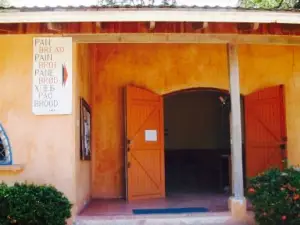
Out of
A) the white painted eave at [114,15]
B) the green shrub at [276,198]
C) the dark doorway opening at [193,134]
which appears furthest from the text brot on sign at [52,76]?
the dark doorway opening at [193,134]

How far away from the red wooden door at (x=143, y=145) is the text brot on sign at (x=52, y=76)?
2304 mm

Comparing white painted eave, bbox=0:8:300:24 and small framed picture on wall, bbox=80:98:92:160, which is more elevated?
white painted eave, bbox=0:8:300:24

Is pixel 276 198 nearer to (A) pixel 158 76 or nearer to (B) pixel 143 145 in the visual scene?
(B) pixel 143 145

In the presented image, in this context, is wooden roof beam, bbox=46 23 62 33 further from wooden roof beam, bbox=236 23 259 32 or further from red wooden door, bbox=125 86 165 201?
wooden roof beam, bbox=236 23 259 32

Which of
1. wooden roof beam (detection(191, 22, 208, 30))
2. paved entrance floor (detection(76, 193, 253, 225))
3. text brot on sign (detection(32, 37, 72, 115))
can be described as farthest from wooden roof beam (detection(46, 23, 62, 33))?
paved entrance floor (detection(76, 193, 253, 225))

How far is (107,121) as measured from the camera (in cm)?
1072

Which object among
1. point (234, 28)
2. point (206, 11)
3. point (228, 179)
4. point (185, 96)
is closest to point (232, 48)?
point (234, 28)

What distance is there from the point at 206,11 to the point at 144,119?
11.5 ft

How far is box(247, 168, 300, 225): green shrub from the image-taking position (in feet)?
23.3

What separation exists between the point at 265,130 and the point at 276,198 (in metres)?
3.55

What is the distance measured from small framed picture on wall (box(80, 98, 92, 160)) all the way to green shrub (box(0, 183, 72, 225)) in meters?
1.68

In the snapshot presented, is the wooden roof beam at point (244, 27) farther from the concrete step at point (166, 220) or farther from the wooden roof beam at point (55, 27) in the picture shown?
the concrete step at point (166, 220)

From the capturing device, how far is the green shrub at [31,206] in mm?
6848

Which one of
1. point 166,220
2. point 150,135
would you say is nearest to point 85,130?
point 150,135
